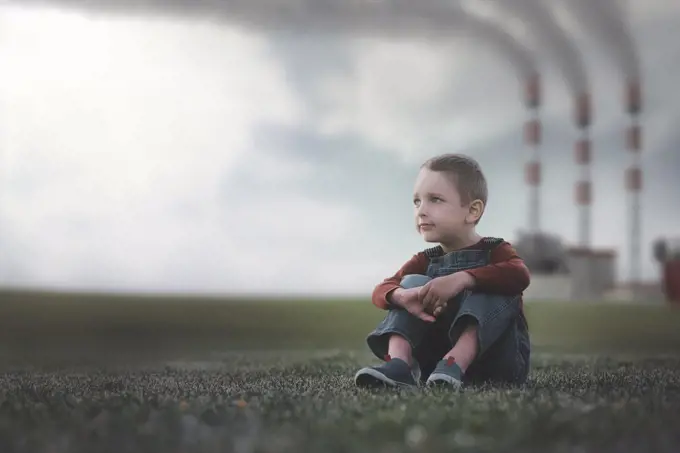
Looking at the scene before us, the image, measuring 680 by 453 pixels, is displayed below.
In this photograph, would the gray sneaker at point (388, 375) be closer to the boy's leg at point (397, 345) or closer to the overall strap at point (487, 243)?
the boy's leg at point (397, 345)

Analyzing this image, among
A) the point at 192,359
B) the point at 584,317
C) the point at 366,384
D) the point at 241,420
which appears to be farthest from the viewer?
the point at 584,317

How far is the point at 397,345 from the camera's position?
2.67m

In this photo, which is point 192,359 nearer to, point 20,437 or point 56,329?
point 20,437

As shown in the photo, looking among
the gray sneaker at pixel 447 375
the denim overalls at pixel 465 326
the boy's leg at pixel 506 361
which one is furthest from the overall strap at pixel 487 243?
the gray sneaker at pixel 447 375

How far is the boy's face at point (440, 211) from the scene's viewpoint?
8.89ft

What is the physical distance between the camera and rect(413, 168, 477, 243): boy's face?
8.89 feet

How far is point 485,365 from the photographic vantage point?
276 centimetres

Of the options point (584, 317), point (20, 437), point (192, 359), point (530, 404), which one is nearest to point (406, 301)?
point (530, 404)

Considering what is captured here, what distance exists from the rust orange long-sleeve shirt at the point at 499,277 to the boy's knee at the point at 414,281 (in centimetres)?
3

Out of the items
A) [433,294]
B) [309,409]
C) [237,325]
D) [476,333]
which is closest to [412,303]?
[433,294]

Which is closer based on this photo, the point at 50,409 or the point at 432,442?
the point at 432,442

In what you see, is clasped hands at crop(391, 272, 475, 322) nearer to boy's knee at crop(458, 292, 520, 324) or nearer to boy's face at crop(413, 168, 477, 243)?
boy's knee at crop(458, 292, 520, 324)

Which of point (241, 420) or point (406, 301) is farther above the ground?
point (406, 301)

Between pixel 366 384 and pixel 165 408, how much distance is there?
2.44 ft
